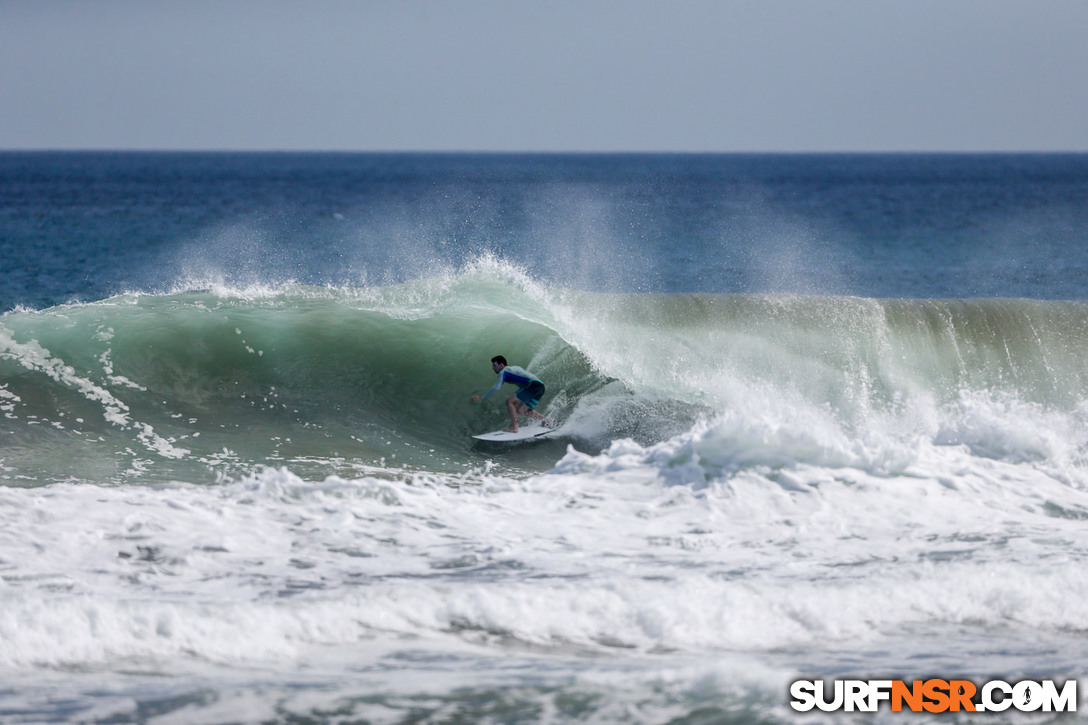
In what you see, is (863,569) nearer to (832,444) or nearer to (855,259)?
(832,444)

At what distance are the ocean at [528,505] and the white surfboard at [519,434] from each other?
5.4 inches

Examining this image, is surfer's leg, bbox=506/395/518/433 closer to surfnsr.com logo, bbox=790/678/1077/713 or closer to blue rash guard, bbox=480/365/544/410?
blue rash guard, bbox=480/365/544/410

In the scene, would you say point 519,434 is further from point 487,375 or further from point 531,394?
point 487,375

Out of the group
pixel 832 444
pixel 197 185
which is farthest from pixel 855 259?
pixel 197 185

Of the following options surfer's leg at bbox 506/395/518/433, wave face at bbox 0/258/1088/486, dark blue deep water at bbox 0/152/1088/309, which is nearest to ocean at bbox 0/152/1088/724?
wave face at bbox 0/258/1088/486

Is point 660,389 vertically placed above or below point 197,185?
below

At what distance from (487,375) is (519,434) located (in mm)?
1788

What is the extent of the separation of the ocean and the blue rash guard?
378 millimetres

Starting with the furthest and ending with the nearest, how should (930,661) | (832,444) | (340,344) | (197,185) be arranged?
(197,185) → (340,344) → (832,444) → (930,661)

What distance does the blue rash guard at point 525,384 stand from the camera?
1098cm

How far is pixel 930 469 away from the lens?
30.1ft

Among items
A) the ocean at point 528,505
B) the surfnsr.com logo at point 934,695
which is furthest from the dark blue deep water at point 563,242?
the surfnsr.com logo at point 934,695

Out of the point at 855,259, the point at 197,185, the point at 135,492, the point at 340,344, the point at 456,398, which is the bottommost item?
the point at 135,492

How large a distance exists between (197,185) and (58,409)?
243ft
